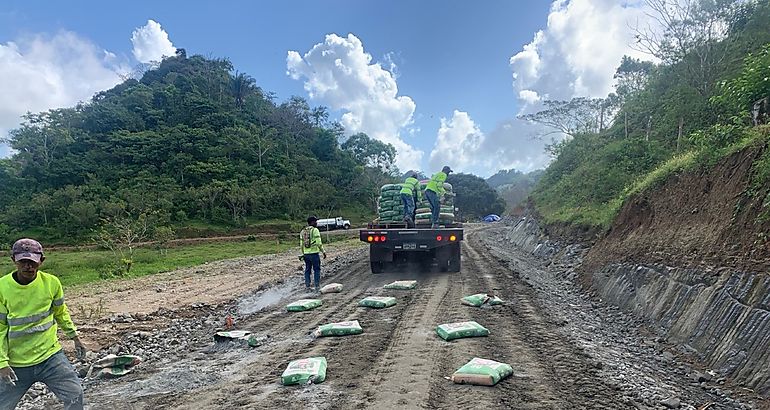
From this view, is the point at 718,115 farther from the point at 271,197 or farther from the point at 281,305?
the point at 271,197

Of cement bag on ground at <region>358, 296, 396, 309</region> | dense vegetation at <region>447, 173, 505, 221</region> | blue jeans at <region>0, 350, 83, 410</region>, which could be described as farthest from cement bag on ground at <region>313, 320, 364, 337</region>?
dense vegetation at <region>447, 173, 505, 221</region>

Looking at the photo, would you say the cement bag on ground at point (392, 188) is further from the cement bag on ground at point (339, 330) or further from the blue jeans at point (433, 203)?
the cement bag on ground at point (339, 330)

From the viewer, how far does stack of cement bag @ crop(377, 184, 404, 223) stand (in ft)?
42.9

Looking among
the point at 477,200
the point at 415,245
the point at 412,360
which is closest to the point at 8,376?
the point at 412,360

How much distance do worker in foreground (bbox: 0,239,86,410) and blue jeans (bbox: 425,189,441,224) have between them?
9.35 m

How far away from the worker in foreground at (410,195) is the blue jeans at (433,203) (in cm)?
53

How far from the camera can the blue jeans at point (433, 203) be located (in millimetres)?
12289

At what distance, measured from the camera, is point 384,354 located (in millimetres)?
5586

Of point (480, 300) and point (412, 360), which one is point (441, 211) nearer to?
point (480, 300)

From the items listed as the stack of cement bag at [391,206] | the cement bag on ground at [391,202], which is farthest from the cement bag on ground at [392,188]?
the cement bag on ground at [391,202]

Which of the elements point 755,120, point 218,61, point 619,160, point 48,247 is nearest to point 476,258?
point 619,160

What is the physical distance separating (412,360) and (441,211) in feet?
24.7

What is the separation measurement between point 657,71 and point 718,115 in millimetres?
7408

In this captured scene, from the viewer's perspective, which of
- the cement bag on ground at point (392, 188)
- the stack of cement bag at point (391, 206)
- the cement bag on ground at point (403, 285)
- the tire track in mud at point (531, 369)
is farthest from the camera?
the cement bag on ground at point (392, 188)
